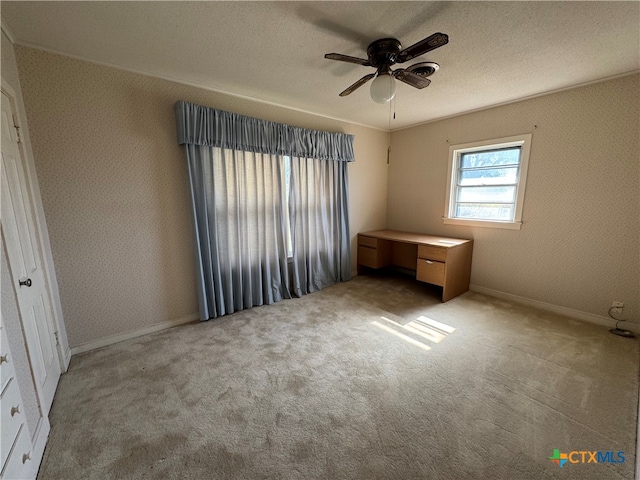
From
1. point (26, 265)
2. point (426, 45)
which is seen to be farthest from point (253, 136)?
point (26, 265)

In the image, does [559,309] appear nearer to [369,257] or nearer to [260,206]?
[369,257]

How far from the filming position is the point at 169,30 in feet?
5.62

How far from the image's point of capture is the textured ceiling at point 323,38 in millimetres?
1529

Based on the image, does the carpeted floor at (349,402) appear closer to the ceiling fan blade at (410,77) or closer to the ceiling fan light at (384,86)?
the ceiling fan light at (384,86)

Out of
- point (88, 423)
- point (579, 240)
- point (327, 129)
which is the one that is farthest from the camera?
point (327, 129)

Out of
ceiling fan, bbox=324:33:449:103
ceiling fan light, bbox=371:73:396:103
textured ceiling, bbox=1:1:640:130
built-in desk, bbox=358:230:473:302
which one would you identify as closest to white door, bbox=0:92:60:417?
textured ceiling, bbox=1:1:640:130

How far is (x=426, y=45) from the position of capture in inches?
60.5

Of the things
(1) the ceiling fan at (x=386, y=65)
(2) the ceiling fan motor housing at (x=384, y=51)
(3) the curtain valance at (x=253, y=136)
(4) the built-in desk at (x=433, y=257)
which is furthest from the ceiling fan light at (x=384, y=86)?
(4) the built-in desk at (x=433, y=257)

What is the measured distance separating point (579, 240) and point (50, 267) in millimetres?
4867

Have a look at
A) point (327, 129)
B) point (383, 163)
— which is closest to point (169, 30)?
point (327, 129)

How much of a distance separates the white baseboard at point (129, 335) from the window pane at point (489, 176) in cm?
383

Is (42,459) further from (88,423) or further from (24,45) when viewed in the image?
(24,45)

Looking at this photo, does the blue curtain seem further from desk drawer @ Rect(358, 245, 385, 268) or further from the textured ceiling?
the textured ceiling

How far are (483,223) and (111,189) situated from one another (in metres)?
4.11
